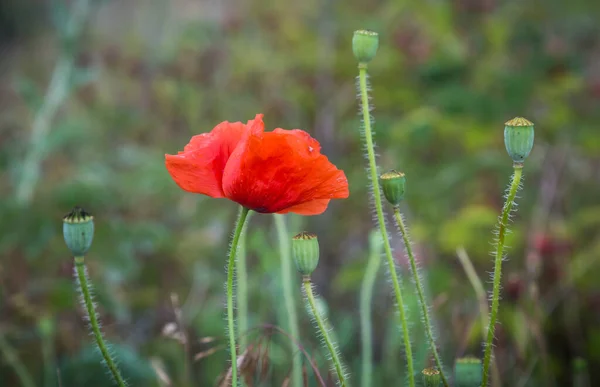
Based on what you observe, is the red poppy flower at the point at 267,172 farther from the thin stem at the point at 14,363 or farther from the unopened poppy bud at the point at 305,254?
the thin stem at the point at 14,363

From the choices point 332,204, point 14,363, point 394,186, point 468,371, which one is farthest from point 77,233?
point 332,204

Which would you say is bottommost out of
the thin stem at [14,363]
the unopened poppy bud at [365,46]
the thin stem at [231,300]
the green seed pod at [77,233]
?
the thin stem at [14,363]

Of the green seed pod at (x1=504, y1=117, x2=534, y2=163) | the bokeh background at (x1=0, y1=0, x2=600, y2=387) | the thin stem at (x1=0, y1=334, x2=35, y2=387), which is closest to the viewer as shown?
the green seed pod at (x1=504, y1=117, x2=534, y2=163)

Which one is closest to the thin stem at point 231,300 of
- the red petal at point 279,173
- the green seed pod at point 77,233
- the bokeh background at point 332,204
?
the red petal at point 279,173

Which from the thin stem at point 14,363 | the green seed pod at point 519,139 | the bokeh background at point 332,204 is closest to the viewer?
the green seed pod at point 519,139

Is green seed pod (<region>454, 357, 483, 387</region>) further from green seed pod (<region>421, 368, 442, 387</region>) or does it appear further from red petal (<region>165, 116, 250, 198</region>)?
red petal (<region>165, 116, 250, 198</region>)

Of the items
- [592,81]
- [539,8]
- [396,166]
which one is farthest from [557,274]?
[539,8]

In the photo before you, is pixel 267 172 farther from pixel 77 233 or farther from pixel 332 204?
pixel 332 204

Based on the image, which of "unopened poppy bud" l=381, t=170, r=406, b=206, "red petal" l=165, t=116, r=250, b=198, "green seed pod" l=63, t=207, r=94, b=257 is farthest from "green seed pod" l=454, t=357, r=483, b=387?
"green seed pod" l=63, t=207, r=94, b=257
